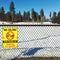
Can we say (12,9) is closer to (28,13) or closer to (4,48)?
(28,13)

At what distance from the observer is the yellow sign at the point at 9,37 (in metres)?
7.96

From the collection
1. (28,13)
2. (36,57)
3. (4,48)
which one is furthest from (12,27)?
(28,13)

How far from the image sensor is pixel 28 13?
145000mm

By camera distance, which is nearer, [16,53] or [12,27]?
[12,27]

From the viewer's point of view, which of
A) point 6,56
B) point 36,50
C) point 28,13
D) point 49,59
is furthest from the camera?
point 28,13

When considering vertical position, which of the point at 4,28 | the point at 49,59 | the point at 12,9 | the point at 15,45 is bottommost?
the point at 49,59

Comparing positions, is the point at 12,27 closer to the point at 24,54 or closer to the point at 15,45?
the point at 15,45

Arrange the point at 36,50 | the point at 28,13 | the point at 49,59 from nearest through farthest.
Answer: the point at 49,59 → the point at 36,50 → the point at 28,13

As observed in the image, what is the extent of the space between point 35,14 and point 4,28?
128 meters

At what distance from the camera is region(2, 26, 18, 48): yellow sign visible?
314 inches

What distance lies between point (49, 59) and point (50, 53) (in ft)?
3.11

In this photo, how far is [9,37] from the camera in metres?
8.02

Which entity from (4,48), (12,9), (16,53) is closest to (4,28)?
(4,48)

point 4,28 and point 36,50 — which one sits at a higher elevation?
point 4,28
